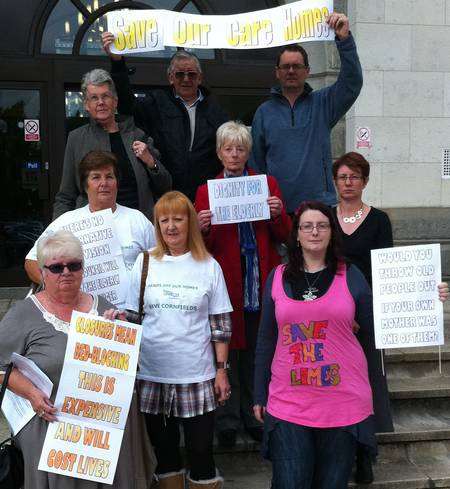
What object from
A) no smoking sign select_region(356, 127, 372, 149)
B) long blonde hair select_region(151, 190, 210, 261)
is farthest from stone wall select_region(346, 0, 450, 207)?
long blonde hair select_region(151, 190, 210, 261)

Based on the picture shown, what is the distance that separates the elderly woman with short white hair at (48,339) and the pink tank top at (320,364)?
764 millimetres

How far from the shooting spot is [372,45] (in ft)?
23.2

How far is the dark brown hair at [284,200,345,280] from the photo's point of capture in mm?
3076

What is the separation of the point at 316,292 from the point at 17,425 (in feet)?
4.73

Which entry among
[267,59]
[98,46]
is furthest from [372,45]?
[98,46]

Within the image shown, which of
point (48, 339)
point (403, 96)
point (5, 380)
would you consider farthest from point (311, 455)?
point (403, 96)

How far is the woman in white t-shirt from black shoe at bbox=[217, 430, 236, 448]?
0.72 meters

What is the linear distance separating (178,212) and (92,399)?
38.2 inches

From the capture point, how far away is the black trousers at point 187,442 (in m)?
3.20

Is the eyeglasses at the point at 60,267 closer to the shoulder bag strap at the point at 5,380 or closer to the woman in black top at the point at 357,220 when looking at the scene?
the shoulder bag strap at the point at 5,380

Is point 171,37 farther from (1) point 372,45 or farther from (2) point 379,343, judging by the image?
(1) point 372,45

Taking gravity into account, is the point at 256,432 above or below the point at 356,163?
below

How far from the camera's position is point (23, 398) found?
8.93ft

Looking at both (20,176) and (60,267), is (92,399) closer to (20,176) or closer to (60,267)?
(60,267)
